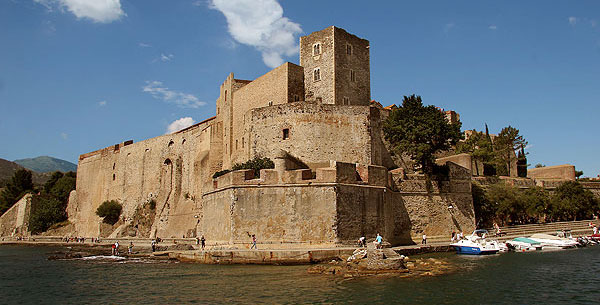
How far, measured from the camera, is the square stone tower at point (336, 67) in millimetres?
31734

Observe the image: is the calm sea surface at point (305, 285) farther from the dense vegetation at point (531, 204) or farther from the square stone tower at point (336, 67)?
the square stone tower at point (336, 67)

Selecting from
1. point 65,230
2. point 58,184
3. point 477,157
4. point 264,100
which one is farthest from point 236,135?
point 58,184

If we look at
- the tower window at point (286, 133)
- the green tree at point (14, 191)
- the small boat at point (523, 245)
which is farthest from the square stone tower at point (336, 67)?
the green tree at point (14, 191)

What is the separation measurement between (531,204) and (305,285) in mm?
22329

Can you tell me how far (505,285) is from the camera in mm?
15094

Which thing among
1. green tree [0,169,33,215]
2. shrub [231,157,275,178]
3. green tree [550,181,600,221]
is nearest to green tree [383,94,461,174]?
shrub [231,157,275,178]

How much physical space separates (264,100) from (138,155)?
24001 millimetres

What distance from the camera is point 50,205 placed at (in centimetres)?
5988

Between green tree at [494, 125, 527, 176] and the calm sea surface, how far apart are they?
1835 centimetres

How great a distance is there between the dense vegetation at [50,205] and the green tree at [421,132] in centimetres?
4610

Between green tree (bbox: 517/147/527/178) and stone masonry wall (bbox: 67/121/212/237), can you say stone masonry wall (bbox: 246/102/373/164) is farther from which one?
green tree (bbox: 517/147/527/178)

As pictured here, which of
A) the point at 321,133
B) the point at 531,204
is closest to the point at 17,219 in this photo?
the point at 321,133

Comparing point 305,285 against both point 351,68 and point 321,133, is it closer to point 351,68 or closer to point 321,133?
point 321,133

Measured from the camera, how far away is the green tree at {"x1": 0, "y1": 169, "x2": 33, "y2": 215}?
209ft
